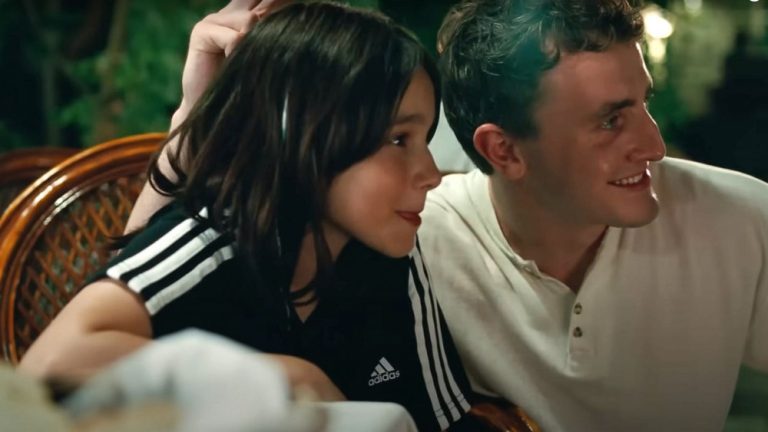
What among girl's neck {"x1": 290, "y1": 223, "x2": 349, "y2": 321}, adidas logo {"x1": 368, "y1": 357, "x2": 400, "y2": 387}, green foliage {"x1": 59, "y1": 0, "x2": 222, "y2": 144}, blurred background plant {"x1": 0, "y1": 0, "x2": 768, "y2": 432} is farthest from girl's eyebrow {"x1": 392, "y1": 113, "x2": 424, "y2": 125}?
green foliage {"x1": 59, "y1": 0, "x2": 222, "y2": 144}

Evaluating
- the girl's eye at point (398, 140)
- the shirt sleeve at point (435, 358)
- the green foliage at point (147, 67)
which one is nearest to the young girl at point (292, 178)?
the girl's eye at point (398, 140)

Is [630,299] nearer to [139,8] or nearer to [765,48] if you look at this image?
[765,48]

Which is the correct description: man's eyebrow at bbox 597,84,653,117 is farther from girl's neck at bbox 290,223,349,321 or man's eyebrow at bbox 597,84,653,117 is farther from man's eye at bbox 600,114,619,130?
girl's neck at bbox 290,223,349,321

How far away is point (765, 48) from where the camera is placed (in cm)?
200

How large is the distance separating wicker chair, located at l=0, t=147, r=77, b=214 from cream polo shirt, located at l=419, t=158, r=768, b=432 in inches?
23.6

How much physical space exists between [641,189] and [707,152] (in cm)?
103

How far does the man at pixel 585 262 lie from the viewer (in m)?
1.16

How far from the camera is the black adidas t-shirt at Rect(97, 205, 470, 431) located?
83 centimetres

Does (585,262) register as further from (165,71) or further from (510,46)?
(165,71)

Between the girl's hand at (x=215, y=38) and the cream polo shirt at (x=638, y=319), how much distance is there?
357 mm

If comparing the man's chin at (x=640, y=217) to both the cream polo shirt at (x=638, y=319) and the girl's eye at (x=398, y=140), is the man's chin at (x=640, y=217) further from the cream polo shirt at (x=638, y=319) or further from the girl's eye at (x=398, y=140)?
the girl's eye at (x=398, y=140)

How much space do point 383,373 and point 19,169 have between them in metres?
0.70

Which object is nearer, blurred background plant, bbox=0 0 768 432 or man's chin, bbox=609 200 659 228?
man's chin, bbox=609 200 659 228

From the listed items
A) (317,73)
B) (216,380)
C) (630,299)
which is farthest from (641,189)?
(216,380)
